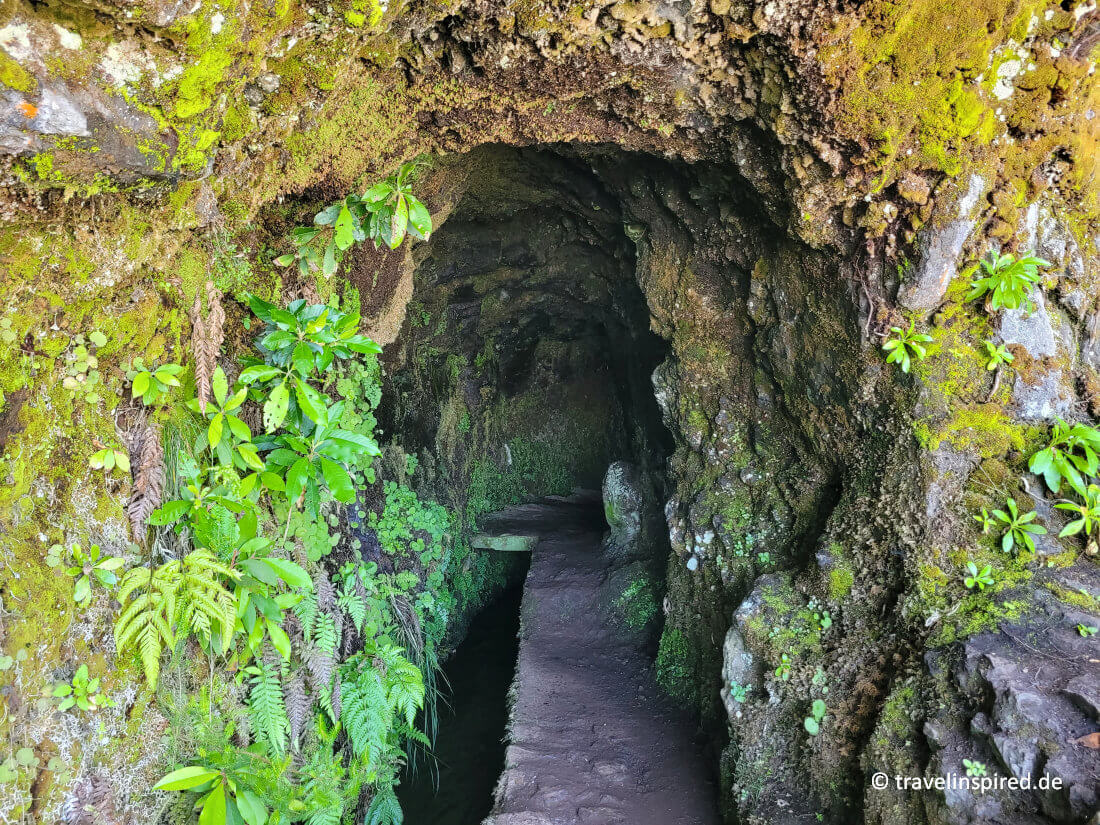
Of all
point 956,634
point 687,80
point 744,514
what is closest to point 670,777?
point 744,514

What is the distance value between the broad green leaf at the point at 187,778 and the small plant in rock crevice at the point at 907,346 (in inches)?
150

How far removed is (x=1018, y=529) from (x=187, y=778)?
13.0 ft

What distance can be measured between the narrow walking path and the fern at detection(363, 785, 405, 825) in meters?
1.05

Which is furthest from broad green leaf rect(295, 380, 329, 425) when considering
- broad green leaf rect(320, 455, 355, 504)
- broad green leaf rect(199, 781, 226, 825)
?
broad green leaf rect(199, 781, 226, 825)

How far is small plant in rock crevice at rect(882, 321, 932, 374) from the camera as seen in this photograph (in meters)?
3.37

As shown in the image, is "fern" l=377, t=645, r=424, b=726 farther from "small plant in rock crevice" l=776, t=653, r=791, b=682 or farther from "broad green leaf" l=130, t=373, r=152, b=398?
"broad green leaf" l=130, t=373, r=152, b=398

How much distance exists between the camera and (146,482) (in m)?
2.82

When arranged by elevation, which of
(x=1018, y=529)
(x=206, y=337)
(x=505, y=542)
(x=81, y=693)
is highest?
(x=206, y=337)

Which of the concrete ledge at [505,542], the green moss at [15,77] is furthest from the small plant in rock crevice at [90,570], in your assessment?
the concrete ledge at [505,542]

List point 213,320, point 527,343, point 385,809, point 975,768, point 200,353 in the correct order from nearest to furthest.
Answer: point 975,768, point 200,353, point 213,320, point 385,809, point 527,343

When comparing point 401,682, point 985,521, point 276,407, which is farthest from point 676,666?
point 276,407

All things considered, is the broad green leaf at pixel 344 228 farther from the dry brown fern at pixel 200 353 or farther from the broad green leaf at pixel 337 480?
the broad green leaf at pixel 337 480

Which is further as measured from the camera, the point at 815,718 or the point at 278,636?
the point at 815,718

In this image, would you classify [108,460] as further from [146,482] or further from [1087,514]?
[1087,514]
